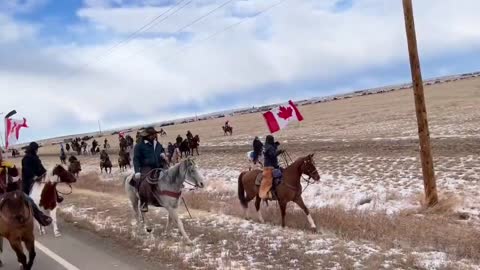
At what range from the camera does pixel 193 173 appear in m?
11.7

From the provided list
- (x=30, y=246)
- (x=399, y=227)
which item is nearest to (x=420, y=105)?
(x=399, y=227)

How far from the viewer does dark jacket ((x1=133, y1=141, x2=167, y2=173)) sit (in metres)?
12.7

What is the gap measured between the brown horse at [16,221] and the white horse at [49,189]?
14.4ft

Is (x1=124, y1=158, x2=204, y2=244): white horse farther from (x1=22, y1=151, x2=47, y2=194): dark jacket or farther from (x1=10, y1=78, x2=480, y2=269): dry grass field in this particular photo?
(x1=22, y1=151, x2=47, y2=194): dark jacket

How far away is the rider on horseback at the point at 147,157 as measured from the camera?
41.4 ft

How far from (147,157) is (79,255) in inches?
112

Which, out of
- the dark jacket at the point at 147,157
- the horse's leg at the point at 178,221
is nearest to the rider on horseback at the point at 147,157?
the dark jacket at the point at 147,157

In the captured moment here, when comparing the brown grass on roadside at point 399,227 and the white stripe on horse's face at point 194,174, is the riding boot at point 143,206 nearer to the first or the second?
the white stripe on horse's face at point 194,174

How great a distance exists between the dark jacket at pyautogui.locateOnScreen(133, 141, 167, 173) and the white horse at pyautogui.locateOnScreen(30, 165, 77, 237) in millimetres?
2328

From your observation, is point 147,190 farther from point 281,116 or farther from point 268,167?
point 281,116

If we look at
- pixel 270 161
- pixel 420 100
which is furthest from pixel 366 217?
pixel 420 100

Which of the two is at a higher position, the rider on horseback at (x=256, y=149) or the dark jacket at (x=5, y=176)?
the dark jacket at (x=5, y=176)

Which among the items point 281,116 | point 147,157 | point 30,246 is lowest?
point 30,246

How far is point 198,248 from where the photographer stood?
10930 millimetres
